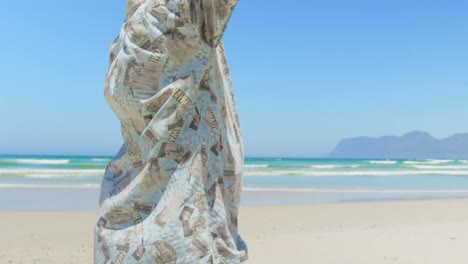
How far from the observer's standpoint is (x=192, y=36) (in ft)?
7.46

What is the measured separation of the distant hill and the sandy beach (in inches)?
4982

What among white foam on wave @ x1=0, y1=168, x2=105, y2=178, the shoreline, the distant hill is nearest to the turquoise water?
white foam on wave @ x1=0, y1=168, x2=105, y2=178

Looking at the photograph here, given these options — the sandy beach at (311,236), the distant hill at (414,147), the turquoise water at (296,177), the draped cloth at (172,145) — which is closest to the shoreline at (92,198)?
the sandy beach at (311,236)

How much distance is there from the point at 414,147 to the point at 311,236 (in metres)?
168

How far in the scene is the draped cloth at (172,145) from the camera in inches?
85.8

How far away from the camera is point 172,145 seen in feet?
A: 7.29

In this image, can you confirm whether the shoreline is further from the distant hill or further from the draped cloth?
the distant hill

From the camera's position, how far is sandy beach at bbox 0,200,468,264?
227 inches

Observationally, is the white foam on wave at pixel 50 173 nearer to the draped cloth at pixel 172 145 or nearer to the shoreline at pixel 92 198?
the shoreline at pixel 92 198

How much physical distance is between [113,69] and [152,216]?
673 mm

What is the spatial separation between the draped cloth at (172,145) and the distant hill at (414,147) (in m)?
134

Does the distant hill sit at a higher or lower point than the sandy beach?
lower

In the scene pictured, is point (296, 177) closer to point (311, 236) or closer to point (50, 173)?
point (50, 173)

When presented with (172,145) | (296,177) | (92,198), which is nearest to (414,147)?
(296,177)
